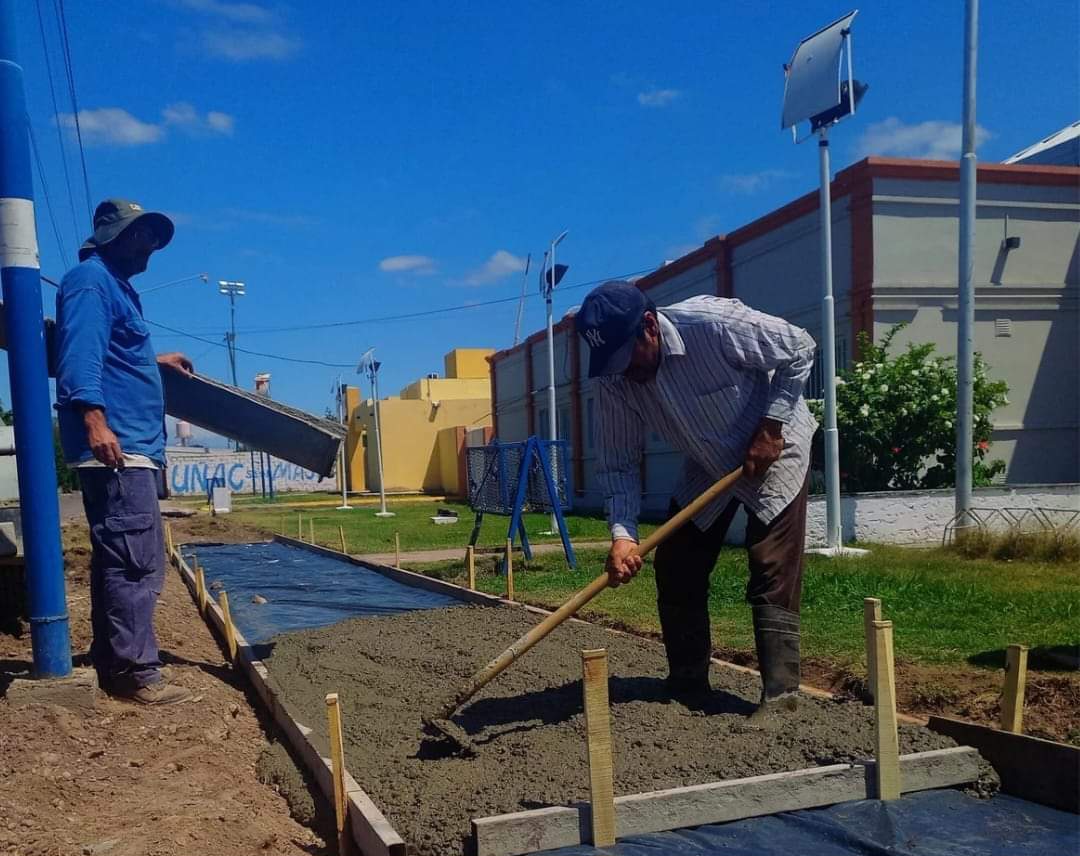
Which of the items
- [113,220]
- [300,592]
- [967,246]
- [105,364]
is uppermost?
[967,246]

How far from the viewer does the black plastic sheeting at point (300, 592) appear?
22.3ft

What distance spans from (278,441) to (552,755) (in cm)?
280

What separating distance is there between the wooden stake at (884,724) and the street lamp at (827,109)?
711 centimetres

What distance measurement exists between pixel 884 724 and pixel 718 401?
131cm

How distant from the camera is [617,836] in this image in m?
2.49

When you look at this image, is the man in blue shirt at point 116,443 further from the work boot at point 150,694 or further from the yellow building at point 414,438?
the yellow building at point 414,438

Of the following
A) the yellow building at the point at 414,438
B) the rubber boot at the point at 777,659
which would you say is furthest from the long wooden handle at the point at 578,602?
the yellow building at the point at 414,438

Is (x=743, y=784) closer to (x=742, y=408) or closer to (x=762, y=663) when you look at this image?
(x=762, y=663)

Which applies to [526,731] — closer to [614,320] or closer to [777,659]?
[777,659]

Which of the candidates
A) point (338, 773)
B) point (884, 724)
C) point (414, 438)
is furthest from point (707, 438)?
point (414, 438)

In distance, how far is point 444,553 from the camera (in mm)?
12852

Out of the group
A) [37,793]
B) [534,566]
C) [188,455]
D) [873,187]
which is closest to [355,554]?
[534,566]

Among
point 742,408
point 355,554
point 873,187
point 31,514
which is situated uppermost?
point 873,187

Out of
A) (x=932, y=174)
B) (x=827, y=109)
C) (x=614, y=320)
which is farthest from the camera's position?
(x=932, y=174)
